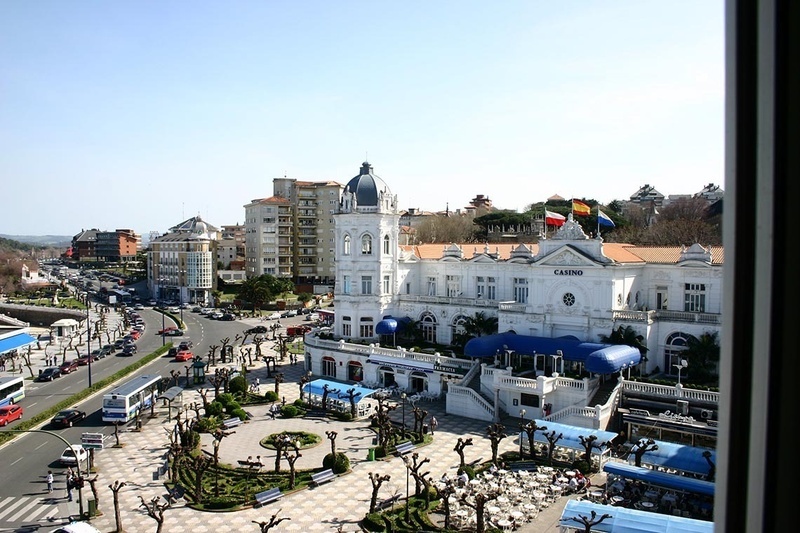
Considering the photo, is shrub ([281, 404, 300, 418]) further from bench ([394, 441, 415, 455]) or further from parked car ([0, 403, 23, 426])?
parked car ([0, 403, 23, 426])

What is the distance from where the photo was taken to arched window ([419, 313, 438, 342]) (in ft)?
180

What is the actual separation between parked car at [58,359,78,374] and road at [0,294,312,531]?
0.72 m

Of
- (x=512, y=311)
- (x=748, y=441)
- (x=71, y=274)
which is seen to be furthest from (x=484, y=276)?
(x=71, y=274)

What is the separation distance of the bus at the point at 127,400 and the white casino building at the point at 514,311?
14991mm

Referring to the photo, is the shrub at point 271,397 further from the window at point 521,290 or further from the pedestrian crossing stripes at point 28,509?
the window at point 521,290

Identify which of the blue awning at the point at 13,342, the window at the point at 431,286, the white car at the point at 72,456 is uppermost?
the window at the point at 431,286

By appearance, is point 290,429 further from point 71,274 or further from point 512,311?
point 71,274

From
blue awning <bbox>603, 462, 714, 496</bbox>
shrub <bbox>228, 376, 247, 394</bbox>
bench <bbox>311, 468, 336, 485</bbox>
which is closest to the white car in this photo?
bench <bbox>311, 468, 336, 485</bbox>

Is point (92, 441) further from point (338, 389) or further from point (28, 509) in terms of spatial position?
point (338, 389)

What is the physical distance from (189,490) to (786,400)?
3084 centimetres

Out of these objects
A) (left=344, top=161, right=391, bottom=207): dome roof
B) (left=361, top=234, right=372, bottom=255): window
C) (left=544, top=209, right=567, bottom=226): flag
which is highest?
(left=344, top=161, right=391, bottom=207): dome roof

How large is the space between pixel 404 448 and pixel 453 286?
2336 centimetres

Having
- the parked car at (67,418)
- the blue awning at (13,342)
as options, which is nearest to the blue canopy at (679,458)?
the parked car at (67,418)

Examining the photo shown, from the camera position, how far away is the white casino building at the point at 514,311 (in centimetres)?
4044
